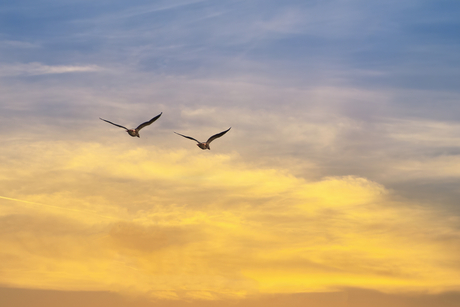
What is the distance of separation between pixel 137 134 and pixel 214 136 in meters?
16.4

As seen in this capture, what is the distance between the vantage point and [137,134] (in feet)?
260

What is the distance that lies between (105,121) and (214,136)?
22.7 m

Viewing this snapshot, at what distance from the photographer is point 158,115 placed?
250 ft

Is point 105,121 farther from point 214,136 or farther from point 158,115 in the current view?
point 214,136

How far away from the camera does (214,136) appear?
266 feet

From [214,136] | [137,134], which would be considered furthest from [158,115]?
[214,136]

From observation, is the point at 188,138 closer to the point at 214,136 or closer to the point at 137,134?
the point at 214,136

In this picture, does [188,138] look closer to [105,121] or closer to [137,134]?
[137,134]

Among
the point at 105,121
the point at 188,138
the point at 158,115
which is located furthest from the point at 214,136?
the point at 105,121

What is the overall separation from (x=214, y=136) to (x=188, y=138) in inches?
234

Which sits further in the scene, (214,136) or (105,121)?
(214,136)

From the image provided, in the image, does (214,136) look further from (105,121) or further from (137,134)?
(105,121)

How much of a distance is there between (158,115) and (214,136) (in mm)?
12899

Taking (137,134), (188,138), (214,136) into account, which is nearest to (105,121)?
(137,134)
